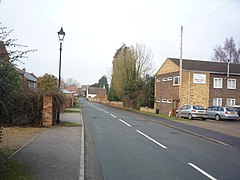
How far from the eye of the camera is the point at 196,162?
924cm

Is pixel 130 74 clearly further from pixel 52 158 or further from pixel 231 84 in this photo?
pixel 52 158

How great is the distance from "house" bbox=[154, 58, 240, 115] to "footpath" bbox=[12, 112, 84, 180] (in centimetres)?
2782

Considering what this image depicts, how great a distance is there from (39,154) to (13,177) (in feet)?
10.0

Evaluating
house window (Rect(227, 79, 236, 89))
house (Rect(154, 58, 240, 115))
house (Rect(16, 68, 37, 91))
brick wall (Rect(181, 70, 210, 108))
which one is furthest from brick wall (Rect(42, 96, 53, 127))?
house window (Rect(227, 79, 236, 89))

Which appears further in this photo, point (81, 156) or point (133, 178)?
point (81, 156)

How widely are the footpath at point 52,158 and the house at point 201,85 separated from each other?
2782cm

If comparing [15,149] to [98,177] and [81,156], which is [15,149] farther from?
[98,177]

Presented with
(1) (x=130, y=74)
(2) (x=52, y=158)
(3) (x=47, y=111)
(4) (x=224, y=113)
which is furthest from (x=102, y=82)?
(2) (x=52, y=158)

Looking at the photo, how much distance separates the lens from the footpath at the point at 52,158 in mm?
7137

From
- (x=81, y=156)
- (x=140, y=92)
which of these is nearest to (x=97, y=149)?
(x=81, y=156)

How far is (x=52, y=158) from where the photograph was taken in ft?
29.2

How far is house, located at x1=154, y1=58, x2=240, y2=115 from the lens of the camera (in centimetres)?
3922

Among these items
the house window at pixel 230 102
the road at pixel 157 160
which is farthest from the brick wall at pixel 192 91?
the road at pixel 157 160

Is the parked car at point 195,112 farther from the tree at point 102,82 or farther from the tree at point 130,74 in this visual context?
the tree at point 102,82
